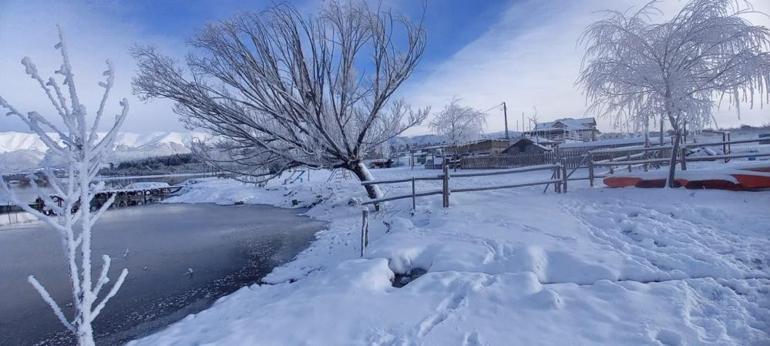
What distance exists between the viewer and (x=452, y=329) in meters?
3.62

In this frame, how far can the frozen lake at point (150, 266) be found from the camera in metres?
5.57

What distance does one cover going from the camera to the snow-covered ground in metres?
3.52

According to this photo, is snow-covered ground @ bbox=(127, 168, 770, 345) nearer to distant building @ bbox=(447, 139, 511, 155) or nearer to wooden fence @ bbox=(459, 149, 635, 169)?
wooden fence @ bbox=(459, 149, 635, 169)

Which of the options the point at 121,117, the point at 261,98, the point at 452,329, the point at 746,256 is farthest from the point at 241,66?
the point at 746,256

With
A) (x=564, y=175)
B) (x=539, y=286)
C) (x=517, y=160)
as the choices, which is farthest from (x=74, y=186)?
(x=517, y=160)

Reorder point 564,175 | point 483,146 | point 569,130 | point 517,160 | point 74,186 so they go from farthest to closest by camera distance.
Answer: point 569,130 < point 483,146 < point 517,160 < point 564,175 < point 74,186

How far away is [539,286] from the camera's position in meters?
4.33

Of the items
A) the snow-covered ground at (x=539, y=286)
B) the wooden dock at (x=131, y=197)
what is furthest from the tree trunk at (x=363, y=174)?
the wooden dock at (x=131, y=197)

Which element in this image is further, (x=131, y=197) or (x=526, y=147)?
(x=526, y=147)

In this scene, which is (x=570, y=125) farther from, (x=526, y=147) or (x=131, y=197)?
(x=131, y=197)

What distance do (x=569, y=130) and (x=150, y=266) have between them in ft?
174

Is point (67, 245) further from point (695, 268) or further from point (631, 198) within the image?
point (631, 198)

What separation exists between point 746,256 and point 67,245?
7.27 metres

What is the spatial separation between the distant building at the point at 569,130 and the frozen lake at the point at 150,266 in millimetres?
44410
